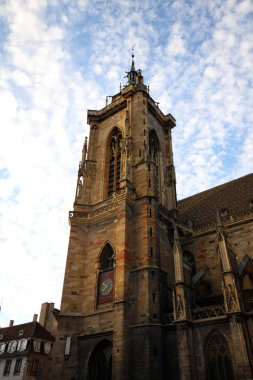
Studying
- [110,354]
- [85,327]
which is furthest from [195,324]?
[85,327]

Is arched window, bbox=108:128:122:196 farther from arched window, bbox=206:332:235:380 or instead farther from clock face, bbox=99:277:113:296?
arched window, bbox=206:332:235:380

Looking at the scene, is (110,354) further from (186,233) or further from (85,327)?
(186,233)

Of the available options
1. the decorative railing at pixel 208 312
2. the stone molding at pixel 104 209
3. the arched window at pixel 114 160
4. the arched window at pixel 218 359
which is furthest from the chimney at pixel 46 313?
the arched window at pixel 218 359

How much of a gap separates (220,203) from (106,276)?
10306 millimetres

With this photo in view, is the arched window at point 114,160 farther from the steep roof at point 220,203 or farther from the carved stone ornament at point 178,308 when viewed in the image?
the carved stone ornament at point 178,308

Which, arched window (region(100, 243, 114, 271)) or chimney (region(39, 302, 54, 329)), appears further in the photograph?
chimney (region(39, 302, 54, 329))

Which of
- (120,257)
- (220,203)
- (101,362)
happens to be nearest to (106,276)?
(120,257)

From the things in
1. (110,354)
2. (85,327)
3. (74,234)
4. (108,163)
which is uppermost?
(108,163)

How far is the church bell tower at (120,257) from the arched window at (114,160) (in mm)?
76

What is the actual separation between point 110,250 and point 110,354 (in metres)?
5.11

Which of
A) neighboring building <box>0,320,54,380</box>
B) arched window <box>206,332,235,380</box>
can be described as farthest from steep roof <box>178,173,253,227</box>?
neighboring building <box>0,320,54,380</box>

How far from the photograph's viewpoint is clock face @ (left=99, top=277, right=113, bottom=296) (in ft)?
57.6

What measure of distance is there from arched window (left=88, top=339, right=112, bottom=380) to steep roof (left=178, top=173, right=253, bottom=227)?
9698mm

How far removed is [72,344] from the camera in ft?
55.5
